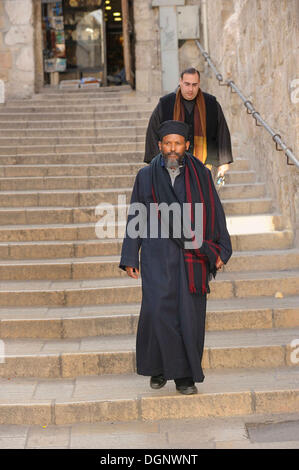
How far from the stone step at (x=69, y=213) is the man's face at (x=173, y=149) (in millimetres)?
2792

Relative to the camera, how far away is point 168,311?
417cm

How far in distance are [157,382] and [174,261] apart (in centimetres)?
81

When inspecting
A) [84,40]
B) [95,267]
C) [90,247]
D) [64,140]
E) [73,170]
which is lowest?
[95,267]

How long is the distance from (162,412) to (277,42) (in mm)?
4095

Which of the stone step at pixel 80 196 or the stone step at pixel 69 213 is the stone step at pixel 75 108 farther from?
the stone step at pixel 69 213

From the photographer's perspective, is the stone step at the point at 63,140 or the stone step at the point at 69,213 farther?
the stone step at the point at 63,140

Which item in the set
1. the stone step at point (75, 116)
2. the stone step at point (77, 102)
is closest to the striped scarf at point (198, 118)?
the stone step at point (75, 116)

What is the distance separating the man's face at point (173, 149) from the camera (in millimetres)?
4262

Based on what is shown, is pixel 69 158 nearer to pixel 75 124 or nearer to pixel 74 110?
pixel 75 124

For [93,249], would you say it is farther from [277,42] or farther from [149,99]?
[149,99]

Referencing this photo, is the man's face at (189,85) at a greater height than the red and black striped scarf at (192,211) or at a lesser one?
greater

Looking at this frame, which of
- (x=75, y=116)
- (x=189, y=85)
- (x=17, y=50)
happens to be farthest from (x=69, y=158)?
(x=17, y=50)

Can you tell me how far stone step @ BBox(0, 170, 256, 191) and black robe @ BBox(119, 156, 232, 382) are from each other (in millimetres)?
3475
